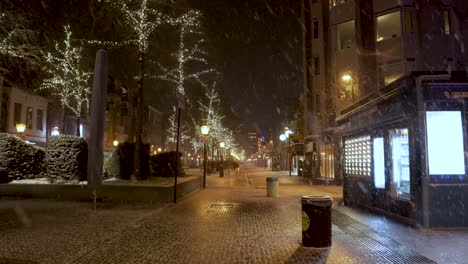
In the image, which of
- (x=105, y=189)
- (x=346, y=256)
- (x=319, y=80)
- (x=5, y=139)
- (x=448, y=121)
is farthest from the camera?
(x=319, y=80)

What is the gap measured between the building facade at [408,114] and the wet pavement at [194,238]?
850 millimetres

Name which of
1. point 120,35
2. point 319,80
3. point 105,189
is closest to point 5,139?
point 105,189

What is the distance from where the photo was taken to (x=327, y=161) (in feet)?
115

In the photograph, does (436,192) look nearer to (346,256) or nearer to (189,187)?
(346,256)

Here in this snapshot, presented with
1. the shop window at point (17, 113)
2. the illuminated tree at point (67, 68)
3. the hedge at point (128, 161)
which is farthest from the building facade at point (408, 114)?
the shop window at point (17, 113)

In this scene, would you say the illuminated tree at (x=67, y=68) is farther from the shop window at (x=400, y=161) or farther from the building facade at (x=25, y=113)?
the shop window at (x=400, y=161)

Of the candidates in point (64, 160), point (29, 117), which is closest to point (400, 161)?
point (64, 160)

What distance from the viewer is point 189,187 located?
22.0 metres

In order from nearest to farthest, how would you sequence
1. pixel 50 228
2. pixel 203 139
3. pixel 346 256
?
pixel 346 256, pixel 50 228, pixel 203 139

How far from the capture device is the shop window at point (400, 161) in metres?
12.0

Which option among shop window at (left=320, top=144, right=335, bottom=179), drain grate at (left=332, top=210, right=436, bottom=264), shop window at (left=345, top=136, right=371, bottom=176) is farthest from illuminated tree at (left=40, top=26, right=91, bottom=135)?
shop window at (left=320, top=144, right=335, bottom=179)

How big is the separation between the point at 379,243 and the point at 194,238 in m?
3.94

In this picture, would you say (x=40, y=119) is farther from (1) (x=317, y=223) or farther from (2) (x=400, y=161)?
(1) (x=317, y=223)

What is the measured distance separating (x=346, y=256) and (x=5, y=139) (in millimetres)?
16706
